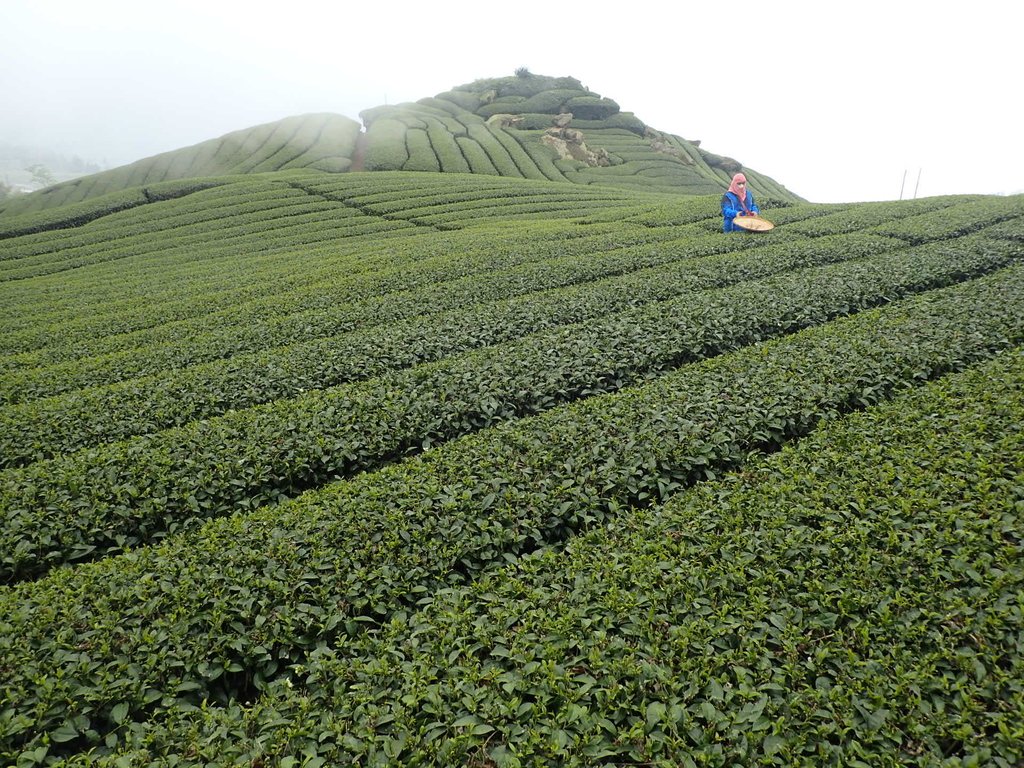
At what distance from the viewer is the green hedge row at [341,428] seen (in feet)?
22.1

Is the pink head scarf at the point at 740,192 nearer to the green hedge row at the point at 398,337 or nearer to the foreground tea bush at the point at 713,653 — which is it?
the green hedge row at the point at 398,337

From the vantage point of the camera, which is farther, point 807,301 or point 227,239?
point 227,239

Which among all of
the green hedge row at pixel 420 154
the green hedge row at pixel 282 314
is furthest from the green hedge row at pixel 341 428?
the green hedge row at pixel 420 154

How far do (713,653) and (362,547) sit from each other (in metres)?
3.13

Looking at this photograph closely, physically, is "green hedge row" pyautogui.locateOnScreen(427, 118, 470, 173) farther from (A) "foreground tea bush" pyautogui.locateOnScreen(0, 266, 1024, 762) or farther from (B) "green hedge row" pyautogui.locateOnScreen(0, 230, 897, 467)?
(A) "foreground tea bush" pyautogui.locateOnScreen(0, 266, 1024, 762)

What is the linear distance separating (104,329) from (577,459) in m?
15.8

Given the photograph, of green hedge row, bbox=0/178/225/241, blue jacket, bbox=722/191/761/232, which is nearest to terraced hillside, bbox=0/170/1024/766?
blue jacket, bbox=722/191/761/232

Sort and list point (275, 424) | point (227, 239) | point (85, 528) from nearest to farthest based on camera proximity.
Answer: point (85, 528)
point (275, 424)
point (227, 239)

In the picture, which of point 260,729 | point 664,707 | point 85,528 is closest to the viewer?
point 664,707

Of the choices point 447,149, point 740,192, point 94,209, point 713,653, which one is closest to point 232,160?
point 94,209

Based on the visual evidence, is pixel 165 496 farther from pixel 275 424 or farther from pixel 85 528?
pixel 275 424

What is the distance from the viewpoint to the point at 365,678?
414cm

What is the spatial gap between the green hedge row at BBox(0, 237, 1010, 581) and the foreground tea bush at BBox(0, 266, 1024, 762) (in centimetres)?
95

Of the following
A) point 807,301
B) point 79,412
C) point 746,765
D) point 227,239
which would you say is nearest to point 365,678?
point 746,765
